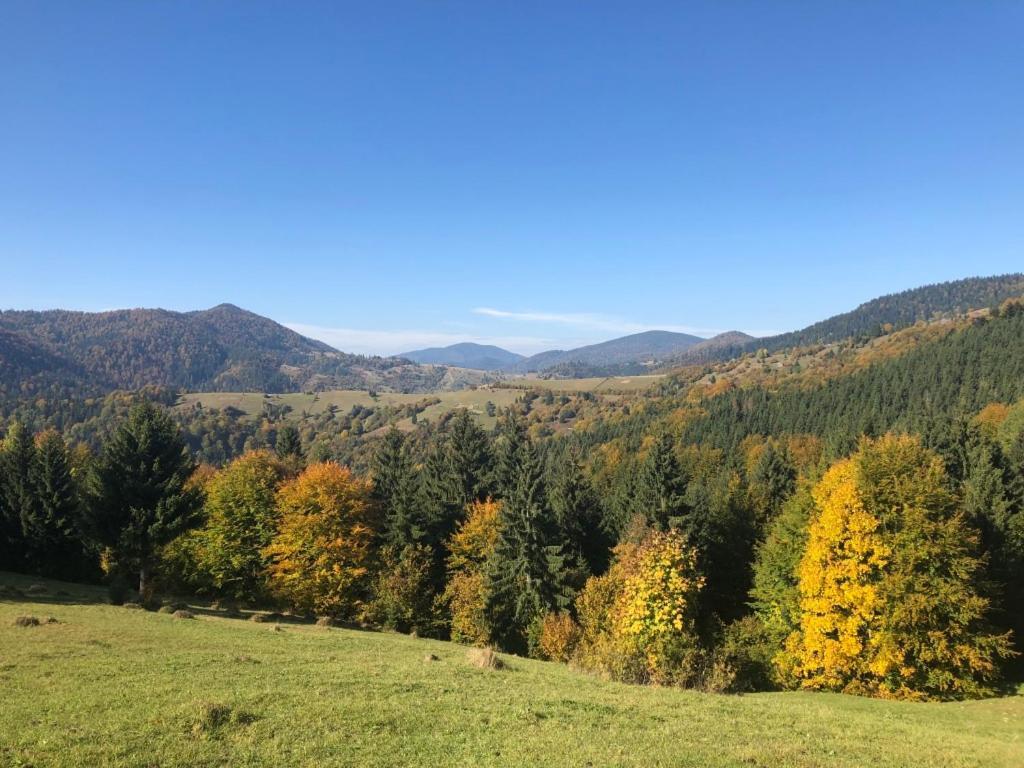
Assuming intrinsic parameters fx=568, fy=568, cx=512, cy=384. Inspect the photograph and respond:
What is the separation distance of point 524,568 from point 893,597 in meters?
25.2

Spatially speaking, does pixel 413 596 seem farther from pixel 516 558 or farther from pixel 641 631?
pixel 641 631

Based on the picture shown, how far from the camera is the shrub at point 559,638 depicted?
38344 millimetres

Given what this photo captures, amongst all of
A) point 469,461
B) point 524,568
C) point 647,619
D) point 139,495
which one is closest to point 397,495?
point 469,461

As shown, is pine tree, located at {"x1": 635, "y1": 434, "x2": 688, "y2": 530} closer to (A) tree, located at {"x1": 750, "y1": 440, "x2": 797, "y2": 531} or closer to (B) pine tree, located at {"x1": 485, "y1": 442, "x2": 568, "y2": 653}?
(B) pine tree, located at {"x1": 485, "y1": 442, "x2": 568, "y2": 653}

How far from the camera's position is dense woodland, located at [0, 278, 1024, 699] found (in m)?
31.5

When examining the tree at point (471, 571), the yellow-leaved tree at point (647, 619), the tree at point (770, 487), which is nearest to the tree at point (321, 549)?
the tree at point (471, 571)

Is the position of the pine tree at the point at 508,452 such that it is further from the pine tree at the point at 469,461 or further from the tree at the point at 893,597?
the tree at the point at 893,597

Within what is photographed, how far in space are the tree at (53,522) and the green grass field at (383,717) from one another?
1216 inches

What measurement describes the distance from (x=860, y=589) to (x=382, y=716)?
91.4 feet

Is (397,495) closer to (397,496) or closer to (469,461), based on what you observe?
(397,496)

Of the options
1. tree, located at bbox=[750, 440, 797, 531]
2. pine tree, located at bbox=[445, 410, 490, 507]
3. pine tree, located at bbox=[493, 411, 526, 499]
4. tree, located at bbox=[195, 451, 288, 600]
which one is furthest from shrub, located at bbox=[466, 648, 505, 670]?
tree, located at bbox=[750, 440, 797, 531]

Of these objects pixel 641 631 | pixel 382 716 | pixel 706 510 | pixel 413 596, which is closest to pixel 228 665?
pixel 382 716

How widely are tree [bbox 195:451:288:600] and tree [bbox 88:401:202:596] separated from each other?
7.77 m

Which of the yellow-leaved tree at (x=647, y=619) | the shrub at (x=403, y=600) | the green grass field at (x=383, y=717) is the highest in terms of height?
the green grass field at (x=383, y=717)
